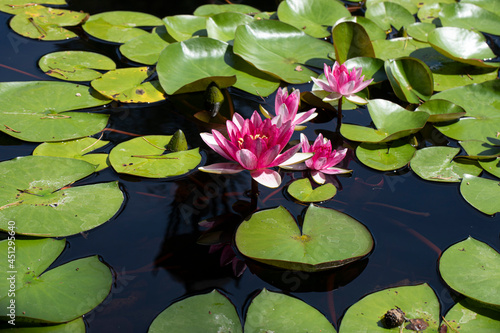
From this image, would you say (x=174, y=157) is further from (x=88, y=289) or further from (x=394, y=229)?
(x=394, y=229)

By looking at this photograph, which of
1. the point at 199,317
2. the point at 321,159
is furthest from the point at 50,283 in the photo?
the point at 321,159

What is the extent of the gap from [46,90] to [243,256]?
193 cm

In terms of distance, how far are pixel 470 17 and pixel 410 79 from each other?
163cm

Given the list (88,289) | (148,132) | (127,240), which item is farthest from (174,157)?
(88,289)

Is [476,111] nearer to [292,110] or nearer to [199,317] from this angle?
[292,110]

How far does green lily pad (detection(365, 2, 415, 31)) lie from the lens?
4.20 m

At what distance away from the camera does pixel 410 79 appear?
10.5ft

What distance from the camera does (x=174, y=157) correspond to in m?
2.51

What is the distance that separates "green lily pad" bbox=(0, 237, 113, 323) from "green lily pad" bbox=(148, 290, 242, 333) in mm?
308

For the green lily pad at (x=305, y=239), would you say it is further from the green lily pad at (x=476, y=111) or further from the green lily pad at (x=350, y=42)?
the green lily pad at (x=350, y=42)

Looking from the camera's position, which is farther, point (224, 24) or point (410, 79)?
point (224, 24)

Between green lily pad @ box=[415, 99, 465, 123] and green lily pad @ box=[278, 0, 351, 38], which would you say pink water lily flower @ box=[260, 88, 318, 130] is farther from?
green lily pad @ box=[278, 0, 351, 38]

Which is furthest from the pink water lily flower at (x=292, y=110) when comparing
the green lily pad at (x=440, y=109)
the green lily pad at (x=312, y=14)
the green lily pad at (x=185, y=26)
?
the green lily pad at (x=312, y=14)

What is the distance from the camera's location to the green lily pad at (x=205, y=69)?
10.2ft
